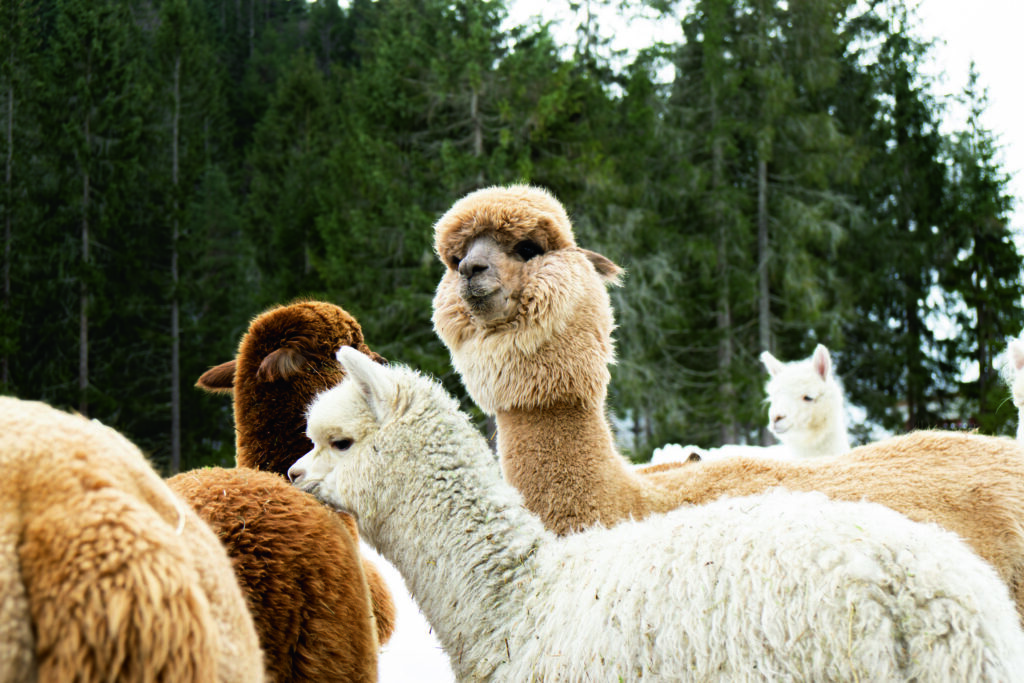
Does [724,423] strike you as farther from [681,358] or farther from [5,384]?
[5,384]

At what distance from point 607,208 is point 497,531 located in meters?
17.0

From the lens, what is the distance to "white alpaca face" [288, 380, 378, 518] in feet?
8.50

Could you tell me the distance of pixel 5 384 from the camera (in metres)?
17.3

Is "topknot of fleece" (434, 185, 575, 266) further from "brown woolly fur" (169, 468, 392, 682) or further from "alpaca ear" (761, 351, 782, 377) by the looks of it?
"alpaca ear" (761, 351, 782, 377)

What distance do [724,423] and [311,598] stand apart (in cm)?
1797

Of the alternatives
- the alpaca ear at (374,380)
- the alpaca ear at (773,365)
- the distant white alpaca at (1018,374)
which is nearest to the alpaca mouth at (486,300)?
the alpaca ear at (374,380)

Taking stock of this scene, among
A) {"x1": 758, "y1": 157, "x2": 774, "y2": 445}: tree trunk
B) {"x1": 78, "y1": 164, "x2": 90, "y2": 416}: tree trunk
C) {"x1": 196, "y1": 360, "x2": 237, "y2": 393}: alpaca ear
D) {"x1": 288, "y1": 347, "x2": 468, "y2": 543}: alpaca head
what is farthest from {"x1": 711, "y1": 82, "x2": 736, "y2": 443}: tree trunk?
{"x1": 288, "y1": 347, "x2": 468, "y2": 543}: alpaca head

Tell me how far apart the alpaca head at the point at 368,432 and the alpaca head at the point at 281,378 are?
72 centimetres

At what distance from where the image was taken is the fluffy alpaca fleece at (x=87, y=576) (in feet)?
3.89

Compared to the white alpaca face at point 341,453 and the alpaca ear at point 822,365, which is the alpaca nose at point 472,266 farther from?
the alpaca ear at point 822,365

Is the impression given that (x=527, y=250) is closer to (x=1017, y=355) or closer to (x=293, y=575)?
(x=293, y=575)

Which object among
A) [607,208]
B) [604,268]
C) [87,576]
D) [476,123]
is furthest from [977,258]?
[87,576]

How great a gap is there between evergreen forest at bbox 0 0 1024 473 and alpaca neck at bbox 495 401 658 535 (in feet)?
41.3

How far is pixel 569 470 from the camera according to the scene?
2.85m
